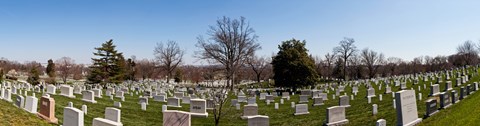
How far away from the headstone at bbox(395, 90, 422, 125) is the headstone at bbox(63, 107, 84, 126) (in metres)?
9.50

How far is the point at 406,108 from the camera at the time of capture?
10352 millimetres

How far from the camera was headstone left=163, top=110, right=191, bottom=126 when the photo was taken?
32.7 feet

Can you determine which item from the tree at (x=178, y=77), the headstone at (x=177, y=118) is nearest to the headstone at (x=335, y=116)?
the headstone at (x=177, y=118)

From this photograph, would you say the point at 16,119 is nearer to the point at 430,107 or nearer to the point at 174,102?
the point at 174,102

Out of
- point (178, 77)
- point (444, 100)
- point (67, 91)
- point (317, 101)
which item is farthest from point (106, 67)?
point (444, 100)

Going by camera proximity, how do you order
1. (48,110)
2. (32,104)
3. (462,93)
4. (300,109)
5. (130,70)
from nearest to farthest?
(48,110), (32,104), (462,93), (300,109), (130,70)

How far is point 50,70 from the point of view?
2494 inches

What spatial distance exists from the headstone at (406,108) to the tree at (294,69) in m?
21.3

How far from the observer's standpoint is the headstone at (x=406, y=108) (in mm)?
10125

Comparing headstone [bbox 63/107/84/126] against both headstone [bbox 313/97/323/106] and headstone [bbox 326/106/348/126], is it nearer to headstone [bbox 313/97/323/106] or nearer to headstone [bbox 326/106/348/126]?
headstone [bbox 326/106/348/126]

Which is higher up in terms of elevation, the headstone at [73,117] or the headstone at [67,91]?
the headstone at [67,91]

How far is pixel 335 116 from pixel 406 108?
2.68 metres

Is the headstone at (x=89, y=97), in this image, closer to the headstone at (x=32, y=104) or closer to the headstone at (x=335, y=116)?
the headstone at (x=32, y=104)

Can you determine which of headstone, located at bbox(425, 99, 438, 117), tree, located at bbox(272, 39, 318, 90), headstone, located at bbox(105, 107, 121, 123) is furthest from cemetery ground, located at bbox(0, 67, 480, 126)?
tree, located at bbox(272, 39, 318, 90)
